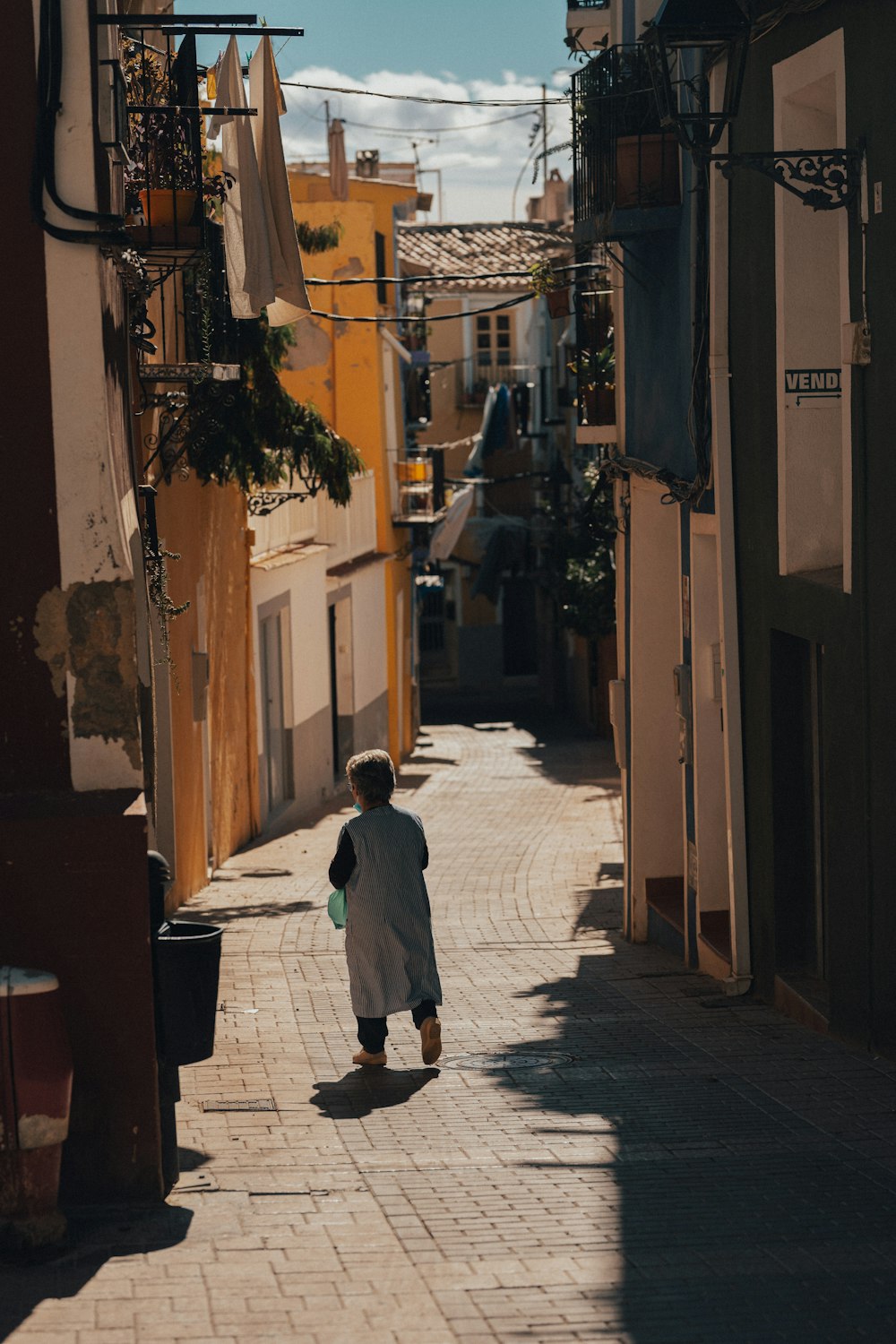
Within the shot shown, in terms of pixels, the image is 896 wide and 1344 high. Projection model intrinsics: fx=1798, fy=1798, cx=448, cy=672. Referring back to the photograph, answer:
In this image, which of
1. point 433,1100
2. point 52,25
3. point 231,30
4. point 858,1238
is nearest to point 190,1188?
point 433,1100

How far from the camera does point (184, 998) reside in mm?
6320

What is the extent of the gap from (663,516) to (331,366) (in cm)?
1892

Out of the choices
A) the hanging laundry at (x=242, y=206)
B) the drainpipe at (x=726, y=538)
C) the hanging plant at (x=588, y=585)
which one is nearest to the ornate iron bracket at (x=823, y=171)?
the drainpipe at (x=726, y=538)

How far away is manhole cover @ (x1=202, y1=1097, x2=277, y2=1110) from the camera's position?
7738 mm

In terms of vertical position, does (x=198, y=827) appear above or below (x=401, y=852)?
below

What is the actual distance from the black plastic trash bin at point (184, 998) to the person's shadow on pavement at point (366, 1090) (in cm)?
149

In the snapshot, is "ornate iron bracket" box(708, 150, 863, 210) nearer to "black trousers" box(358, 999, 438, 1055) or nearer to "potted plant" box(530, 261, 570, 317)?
"black trousers" box(358, 999, 438, 1055)

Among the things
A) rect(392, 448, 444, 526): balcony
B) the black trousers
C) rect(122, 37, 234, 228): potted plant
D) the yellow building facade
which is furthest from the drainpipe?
rect(392, 448, 444, 526): balcony

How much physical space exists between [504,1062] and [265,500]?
12.6 meters

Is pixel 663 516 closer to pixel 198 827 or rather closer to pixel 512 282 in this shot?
pixel 198 827

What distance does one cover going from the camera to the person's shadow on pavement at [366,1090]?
7836 millimetres

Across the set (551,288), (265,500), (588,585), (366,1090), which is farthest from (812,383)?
(588,585)

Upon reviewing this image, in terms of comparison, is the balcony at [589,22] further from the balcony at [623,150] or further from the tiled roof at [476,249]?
the tiled roof at [476,249]

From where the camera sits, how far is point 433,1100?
8.07 meters
